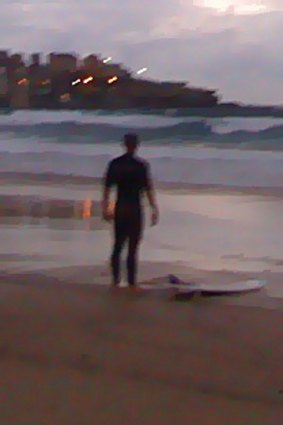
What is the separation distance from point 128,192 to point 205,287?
120 centimetres

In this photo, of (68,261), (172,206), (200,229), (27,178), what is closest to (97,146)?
(27,178)

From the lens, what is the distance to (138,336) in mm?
6738

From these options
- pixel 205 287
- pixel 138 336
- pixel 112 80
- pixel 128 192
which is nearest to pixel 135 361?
pixel 138 336

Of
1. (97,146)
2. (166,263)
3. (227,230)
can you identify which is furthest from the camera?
(97,146)

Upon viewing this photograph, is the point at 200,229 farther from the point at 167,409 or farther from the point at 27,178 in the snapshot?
the point at 27,178

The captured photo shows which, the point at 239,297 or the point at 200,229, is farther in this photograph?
the point at 200,229

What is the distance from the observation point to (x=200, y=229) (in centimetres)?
1527

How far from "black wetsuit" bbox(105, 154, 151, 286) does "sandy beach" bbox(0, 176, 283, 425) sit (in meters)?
0.60

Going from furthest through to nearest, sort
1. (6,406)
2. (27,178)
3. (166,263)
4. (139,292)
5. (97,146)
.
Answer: (97,146) → (27,178) → (166,263) → (139,292) → (6,406)

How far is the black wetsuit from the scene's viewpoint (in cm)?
885

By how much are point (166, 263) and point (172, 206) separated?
821cm

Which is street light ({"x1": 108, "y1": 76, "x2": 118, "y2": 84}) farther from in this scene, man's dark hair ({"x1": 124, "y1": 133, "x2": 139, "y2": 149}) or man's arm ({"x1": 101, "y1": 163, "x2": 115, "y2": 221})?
man's dark hair ({"x1": 124, "y1": 133, "x2": 139, "y2": 149})

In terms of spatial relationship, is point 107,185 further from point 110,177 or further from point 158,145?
point 158,145

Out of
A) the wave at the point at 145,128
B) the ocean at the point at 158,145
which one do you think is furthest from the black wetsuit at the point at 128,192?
the wave at the point at 145,128
